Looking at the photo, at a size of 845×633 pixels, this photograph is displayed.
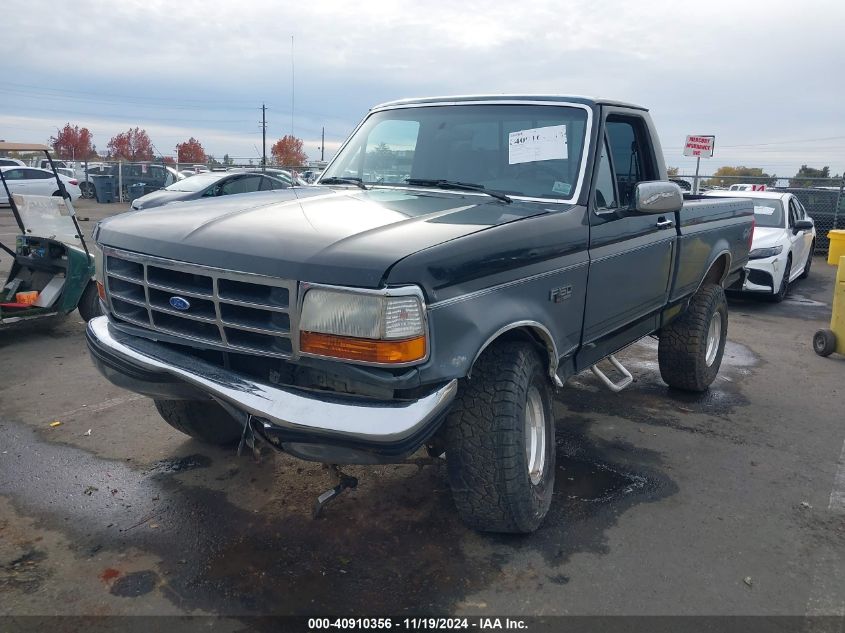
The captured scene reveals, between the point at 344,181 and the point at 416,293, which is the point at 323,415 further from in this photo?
the point at 344,181

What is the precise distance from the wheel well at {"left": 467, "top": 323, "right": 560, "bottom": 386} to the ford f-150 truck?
0.05 ft

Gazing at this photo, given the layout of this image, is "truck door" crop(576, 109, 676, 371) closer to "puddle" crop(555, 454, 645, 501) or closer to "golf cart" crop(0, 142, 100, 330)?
"puddle" crop(555, 454, 645, 501)

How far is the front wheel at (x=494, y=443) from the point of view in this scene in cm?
307

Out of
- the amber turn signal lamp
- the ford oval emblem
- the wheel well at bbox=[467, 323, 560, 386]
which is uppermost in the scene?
the ford oval emblem

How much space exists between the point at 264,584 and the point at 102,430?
229 centimetres

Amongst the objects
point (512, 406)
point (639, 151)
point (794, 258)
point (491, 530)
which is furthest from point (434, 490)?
point (794, 258)

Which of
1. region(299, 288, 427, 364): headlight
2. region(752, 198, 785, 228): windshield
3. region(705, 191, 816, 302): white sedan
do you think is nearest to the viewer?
region(299, 288, 427, 364): headlight

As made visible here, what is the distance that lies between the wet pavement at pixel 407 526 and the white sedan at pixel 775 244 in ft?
17.0

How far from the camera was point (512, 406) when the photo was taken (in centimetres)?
307

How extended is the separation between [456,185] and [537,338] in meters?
1.10

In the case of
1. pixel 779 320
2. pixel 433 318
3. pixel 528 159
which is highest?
pixel 528 159

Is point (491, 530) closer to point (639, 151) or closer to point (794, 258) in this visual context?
point (639, 151)

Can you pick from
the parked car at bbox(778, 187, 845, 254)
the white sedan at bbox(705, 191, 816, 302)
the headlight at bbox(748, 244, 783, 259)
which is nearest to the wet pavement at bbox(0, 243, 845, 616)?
the white sedan at bbox(705, 191, 816, 302)

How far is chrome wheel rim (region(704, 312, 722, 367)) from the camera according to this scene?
609 centimetres
